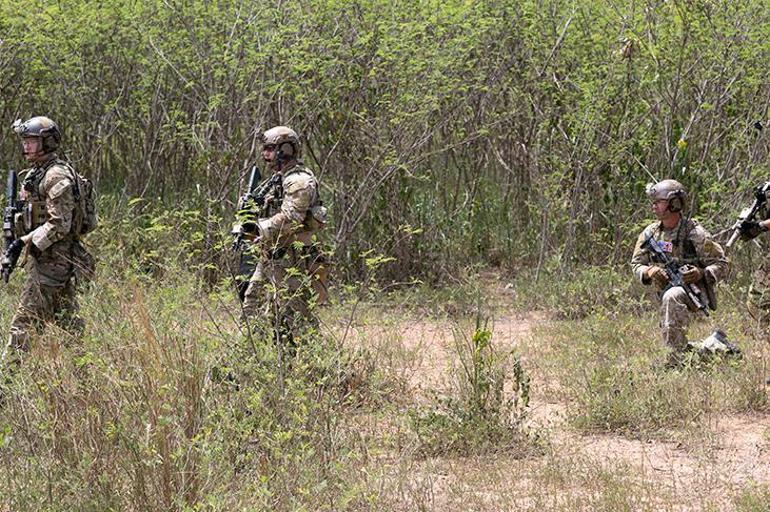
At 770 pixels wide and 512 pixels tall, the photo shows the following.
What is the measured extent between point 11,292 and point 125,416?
16.9ft

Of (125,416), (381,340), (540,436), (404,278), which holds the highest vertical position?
(125,416)

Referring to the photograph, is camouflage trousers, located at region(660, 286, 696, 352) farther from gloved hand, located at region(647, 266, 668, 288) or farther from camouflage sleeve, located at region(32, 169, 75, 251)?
camouflage sleeve, located at region(32, 169, 75, 251)

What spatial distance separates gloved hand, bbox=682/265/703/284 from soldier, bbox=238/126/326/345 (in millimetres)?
2112

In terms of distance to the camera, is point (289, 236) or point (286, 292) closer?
point (286, 292)

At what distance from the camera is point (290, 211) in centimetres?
695

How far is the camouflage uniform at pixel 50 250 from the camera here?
6.94 m

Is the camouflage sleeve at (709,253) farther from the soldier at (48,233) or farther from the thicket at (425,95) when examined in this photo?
the soldier at (48,233)

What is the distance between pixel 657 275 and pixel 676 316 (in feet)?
0.86

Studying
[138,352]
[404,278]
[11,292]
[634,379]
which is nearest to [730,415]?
[634,379]

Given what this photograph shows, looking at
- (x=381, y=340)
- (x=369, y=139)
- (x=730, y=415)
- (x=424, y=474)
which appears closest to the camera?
(x=424, y=474)

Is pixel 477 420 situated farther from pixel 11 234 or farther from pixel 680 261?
pixel 11 234

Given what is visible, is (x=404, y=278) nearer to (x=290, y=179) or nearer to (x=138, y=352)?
(x=290, y=179)

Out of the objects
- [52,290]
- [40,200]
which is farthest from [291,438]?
[40,200]

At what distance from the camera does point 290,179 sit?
23.1ft
